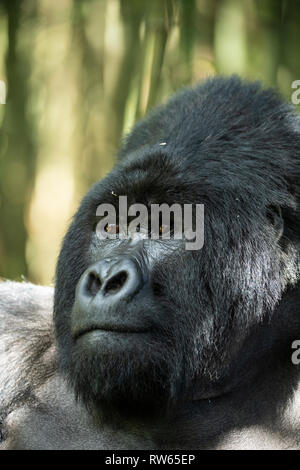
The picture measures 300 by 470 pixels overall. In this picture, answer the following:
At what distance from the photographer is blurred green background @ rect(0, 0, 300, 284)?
557 cm

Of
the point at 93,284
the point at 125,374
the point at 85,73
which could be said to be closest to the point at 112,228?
the point at 93,284

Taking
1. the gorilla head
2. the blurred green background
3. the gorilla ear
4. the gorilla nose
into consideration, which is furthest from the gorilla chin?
the blurred green background

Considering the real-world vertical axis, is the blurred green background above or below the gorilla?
above

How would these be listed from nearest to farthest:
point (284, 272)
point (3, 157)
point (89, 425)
A: 1. point (284, 272)
2. point (89, 425)
3. point (3, 157)

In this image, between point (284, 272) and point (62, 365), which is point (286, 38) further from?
point (62, 365)

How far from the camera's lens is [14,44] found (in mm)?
6223

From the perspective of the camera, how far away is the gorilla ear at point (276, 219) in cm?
317

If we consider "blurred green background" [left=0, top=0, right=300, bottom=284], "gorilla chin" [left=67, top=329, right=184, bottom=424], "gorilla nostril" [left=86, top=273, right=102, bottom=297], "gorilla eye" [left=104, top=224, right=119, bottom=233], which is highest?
"blurred green background" [left=0, top=0, right=300, bottom=284]

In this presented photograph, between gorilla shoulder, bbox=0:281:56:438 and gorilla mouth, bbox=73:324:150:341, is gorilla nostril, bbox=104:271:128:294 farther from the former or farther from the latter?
gorilla shoulder, bbox=0:281:56:438

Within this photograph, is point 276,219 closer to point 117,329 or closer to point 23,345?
point 117,329

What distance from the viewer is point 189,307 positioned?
9.98 feet
